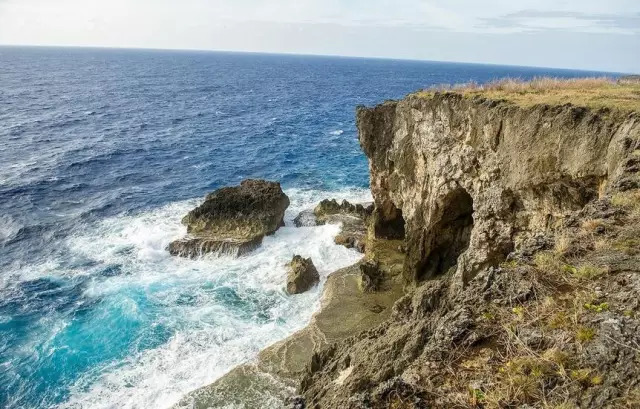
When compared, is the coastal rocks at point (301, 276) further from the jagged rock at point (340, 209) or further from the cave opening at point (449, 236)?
the jagged rock at point (340, 209)

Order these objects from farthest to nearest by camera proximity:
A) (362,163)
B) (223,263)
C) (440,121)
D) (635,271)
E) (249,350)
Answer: (362,163), (223,263), (440,121), (249,350), (635,271)

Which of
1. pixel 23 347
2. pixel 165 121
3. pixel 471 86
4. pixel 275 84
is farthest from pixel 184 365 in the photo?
pixel 275 84

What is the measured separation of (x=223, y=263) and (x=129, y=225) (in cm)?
1190

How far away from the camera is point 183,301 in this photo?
2783cm

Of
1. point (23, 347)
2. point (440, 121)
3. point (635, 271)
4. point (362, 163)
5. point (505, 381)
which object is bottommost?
point (23, 347)

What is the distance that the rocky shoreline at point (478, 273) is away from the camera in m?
6.62

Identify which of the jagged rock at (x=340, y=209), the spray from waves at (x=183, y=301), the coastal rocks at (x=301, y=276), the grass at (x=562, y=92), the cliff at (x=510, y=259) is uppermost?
the grass at (x=562, y=92)

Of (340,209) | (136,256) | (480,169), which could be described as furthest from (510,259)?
(136,256)

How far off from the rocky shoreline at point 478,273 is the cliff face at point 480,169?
0.23 ft

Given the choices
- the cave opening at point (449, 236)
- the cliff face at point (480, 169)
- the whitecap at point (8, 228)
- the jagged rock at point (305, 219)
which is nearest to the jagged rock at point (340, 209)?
the jagged rock at point (305, 219)

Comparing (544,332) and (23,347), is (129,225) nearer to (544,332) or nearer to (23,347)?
(23,347)

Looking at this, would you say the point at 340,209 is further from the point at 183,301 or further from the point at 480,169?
the point at 480,169

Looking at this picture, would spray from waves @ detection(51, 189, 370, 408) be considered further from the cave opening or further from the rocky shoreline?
the cave opening

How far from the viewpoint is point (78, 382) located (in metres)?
21.4
